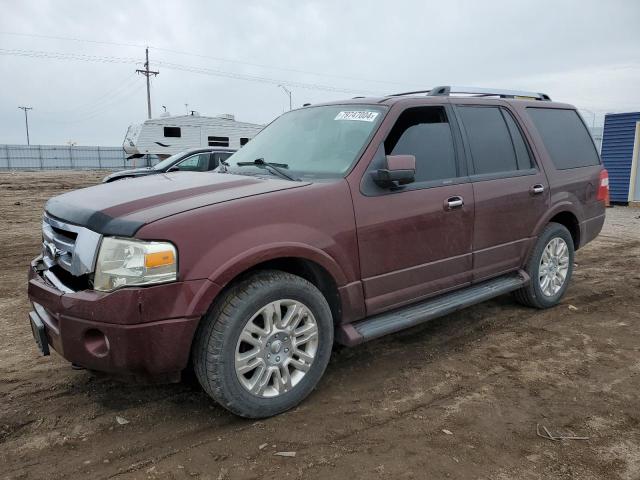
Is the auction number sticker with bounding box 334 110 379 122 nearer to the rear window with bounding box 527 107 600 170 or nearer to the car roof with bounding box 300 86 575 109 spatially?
the car roof with bounding box 300 86 575 109

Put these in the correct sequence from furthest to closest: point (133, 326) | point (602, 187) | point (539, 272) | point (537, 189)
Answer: point (602, 187) < point (539, 272) < point (537, 189) < point (133, 326)

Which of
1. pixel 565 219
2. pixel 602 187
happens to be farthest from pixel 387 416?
pixel 602 187

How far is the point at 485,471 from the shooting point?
8.61 feet

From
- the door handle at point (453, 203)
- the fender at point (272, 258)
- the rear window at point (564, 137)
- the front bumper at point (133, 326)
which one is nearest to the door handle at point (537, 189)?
the rear window at point (564, 137)

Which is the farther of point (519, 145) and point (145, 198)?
point (519, 145)

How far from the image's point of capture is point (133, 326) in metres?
2.66

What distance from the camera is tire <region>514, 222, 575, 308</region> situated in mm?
4883

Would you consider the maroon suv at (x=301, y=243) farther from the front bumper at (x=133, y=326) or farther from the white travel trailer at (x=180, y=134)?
the white travel trailer at (x=180, y=134)

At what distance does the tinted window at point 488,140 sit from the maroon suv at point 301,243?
2 cm

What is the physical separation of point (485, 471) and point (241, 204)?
6.19ft

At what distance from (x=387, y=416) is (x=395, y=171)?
1529mm

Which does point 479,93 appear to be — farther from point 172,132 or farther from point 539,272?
point 172,132

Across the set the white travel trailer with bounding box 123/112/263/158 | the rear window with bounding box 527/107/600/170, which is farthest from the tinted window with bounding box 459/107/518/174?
the white travel trailer with bounding box 123/112/263/158

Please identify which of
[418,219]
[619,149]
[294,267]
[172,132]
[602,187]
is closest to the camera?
[294,267]
